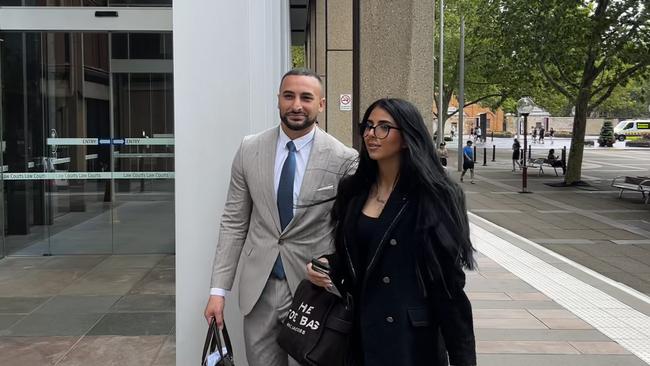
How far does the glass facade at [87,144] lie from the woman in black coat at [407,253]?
310 inches

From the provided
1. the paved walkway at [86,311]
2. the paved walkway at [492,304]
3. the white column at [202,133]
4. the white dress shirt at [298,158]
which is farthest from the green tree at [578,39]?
the white dress shirt at [298,158]

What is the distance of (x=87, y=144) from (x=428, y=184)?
28.0ft

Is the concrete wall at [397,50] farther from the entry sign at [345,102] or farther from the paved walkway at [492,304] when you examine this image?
the entry sign at [345,102]

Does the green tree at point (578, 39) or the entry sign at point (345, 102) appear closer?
the entry sign at point (345, 102)

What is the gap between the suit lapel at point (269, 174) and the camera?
2607 mm

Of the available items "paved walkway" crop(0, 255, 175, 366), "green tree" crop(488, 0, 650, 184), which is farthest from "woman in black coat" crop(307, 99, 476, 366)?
"green tree" crop(488, 0, 650, 184)

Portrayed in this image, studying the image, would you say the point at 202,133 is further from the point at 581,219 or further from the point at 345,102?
the point at 581,219

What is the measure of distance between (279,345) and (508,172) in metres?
27.8

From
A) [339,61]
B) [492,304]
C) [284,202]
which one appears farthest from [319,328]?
[339,61]

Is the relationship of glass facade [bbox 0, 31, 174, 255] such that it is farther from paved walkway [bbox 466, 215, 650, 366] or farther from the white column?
the white column

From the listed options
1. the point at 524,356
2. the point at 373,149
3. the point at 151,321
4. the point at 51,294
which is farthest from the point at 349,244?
the point at 51,294

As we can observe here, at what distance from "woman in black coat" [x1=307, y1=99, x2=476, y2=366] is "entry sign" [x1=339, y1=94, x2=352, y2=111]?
8697 mm

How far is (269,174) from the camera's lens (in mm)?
2631

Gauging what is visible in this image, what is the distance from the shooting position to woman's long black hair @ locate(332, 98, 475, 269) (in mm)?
2184
